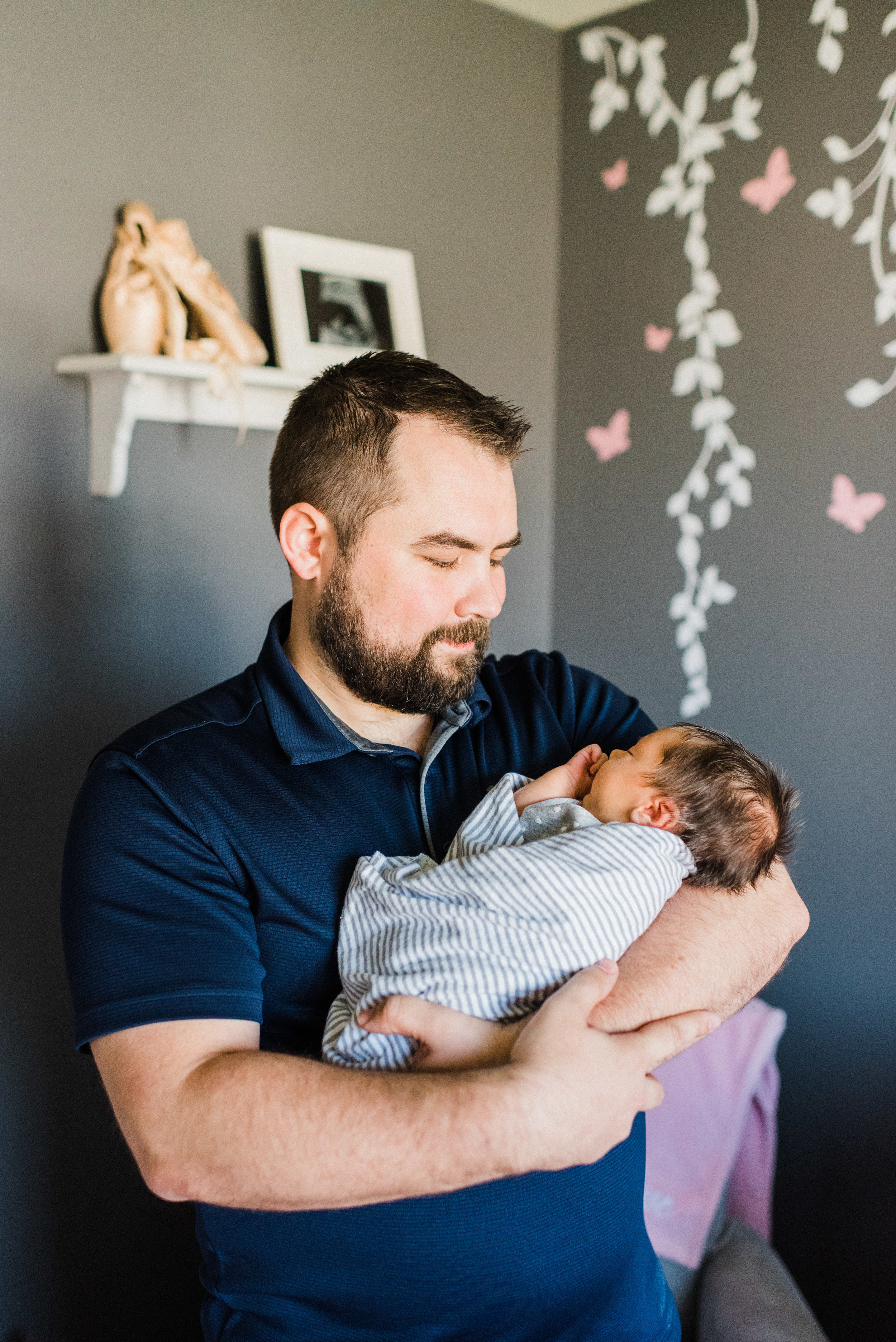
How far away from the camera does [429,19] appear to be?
8.17 feet

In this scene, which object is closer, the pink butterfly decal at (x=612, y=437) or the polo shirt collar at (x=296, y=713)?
the polo shirt collar at (x=296, y=713)

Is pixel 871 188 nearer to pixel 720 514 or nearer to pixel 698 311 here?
pixel 698 311

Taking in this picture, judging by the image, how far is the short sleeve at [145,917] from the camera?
1090 millimetres

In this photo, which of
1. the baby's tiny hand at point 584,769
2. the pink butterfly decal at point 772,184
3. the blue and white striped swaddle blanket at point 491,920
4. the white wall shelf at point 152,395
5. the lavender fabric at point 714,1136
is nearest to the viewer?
the blue and white striped swaddle blanket at point 491,920

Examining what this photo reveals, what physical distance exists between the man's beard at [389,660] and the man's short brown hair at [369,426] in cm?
7

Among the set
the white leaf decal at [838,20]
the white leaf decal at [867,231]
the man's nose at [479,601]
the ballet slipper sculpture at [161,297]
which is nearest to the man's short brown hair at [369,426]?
the man's nose at [479,601]

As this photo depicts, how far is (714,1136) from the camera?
2166mm

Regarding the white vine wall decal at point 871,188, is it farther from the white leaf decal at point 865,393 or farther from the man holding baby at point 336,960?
the man holding baby at point 336,960

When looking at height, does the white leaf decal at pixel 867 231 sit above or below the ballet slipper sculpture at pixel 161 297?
above

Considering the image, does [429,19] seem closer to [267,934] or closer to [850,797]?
[850,797]

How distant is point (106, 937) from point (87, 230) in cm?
136

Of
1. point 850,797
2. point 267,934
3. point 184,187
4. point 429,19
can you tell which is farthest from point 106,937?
point 429,19

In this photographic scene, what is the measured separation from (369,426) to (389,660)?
0.30 metres

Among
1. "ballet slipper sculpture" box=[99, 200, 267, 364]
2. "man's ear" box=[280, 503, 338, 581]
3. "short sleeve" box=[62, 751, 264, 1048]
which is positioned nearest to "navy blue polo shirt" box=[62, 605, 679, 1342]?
"short sleeve" box=[62, 751, 264, 1048]
